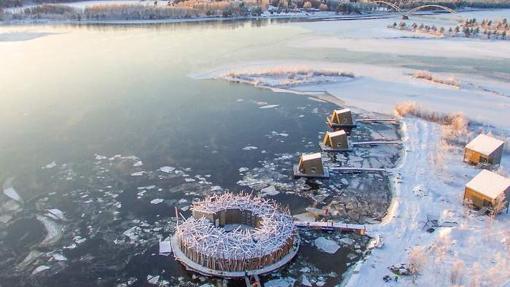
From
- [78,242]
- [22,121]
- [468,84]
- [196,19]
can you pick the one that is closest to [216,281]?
[78,242]

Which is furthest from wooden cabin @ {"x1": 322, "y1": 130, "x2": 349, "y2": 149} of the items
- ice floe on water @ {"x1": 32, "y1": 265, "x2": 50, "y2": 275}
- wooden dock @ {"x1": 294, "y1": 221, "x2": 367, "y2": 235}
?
ice floe on water @ {"x1": 32, "y1": 265, "x2": 50, "y2": 275}

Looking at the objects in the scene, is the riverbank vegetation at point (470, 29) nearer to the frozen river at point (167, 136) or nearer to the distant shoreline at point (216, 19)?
the frozen river at point (167, 136)

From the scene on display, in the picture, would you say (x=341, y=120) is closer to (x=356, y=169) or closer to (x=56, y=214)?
(x=356, y=169)

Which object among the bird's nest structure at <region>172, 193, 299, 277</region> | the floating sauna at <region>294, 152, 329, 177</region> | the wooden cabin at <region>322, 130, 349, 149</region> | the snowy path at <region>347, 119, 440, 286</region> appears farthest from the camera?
the wooden cabin at <region>322, 130, 349, 149</region>

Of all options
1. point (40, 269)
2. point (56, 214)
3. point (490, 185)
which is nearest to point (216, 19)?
Answer: point (56, 214)

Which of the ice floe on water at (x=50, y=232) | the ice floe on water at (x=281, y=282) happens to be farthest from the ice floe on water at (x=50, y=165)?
the ice floe on water at (x=281, y=282)

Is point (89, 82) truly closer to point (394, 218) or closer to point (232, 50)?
point (232, 50)

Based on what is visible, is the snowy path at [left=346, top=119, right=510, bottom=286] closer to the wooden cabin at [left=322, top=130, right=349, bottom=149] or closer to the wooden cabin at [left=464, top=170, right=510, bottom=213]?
the wooden cabin at [left=464, top=170, right=510, bottom=213]
